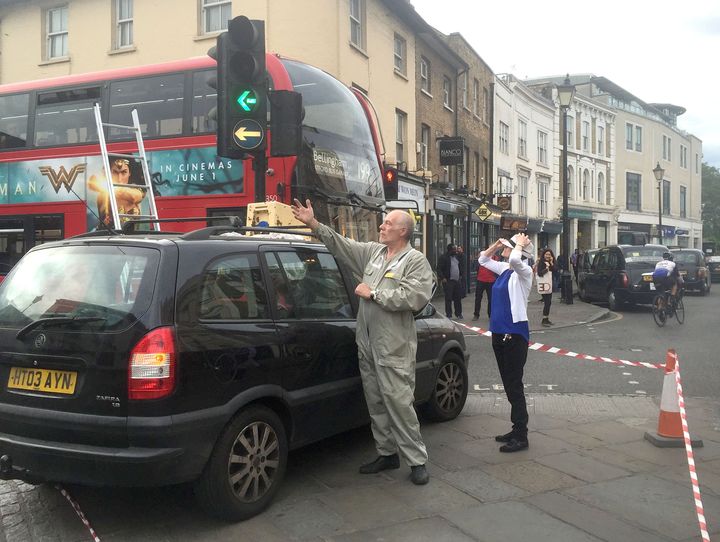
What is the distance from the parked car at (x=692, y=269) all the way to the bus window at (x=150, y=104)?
20.9m

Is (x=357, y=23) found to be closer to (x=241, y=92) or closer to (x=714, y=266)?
(x=241, y=92)

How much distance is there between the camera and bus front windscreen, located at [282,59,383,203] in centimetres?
845

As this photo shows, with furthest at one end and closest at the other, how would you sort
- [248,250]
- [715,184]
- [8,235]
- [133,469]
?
[715,184], [8,235], [248,250], [133,469]

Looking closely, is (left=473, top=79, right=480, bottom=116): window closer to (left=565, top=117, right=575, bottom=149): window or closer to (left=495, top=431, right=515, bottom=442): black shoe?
(left=565, top=117, right=575, bottom=149): window

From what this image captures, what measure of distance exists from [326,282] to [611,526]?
247cm

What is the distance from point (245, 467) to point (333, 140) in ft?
19.0

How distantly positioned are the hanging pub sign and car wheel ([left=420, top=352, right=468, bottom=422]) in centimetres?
→ 1827

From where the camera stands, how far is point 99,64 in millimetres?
18609

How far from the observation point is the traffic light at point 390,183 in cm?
974

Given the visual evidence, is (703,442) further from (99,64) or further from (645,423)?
(99,64)

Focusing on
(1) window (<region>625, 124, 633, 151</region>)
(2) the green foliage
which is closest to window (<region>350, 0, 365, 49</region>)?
(1) window (<region>625, 124, 633, 151</region>)

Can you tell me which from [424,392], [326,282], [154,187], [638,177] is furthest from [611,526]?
[638,177]

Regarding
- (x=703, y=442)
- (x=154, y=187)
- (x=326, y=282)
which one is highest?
(x=154, y=187)

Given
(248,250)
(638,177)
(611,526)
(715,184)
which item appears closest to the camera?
(611,526)
